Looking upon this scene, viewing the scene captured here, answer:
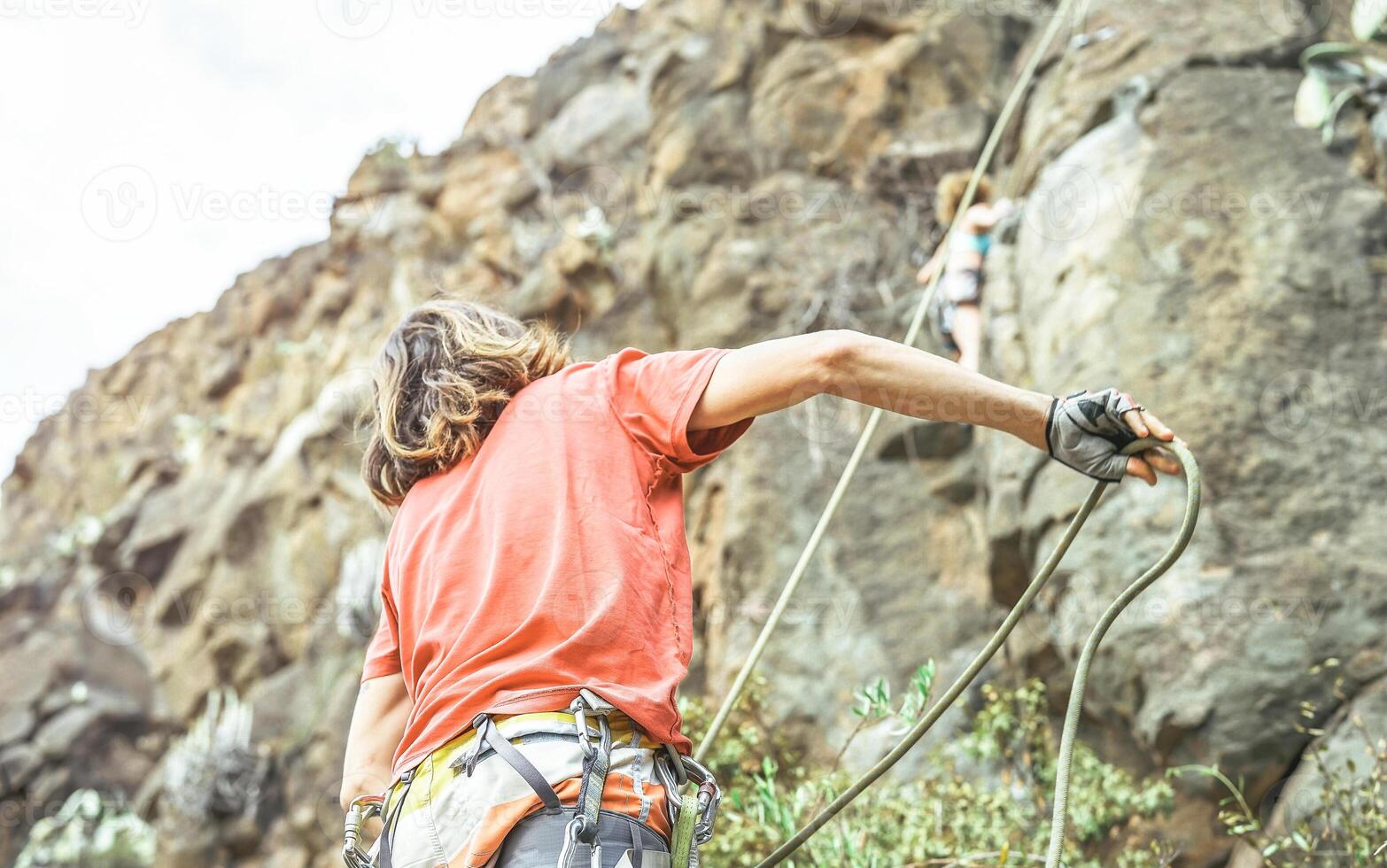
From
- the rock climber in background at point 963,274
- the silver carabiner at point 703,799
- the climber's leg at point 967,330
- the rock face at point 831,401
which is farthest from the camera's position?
the rock climber in background at point 963,274

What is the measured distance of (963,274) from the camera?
6547 millimetres

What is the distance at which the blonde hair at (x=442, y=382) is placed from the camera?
2.13 metres

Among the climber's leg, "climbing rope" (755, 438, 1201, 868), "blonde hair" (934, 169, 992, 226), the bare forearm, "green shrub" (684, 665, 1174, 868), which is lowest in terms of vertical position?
"green shrub" (684, 665, 1174, 868)

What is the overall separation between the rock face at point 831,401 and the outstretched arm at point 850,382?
3.13ft

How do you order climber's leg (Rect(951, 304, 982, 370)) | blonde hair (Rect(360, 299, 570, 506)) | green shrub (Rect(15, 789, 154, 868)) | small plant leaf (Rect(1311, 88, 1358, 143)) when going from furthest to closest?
green shrub (Rect(15, 789, 154, 868)), climber's leg (Rect(951, 304, 982, 370)), small plant leaf (Rect(1311, 88, 1358, 143)), blonde hair (Rect(360, 299, 570, 506))

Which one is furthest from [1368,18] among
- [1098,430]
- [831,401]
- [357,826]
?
[357,826]

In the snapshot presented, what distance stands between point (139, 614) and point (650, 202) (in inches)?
342

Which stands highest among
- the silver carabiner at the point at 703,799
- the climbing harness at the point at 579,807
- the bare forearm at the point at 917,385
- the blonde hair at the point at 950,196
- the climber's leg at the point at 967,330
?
the bare forearm at the point at 917,385

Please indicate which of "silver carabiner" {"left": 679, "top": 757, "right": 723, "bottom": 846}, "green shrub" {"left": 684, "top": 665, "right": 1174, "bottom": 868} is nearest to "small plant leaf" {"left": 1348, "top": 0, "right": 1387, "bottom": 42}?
"green shrub" {"left": 684, "top": 665, "right": 1174, "bottom": 868}

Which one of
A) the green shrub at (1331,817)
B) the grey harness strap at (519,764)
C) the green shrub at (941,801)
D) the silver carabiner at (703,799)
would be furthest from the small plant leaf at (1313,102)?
the grey harness strap at (519,764)

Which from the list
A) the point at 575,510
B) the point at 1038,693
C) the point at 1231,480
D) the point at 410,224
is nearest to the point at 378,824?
the point at 1038,693

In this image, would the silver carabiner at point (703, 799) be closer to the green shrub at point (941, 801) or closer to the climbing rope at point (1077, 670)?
the climbing rope at point (1077, 670)

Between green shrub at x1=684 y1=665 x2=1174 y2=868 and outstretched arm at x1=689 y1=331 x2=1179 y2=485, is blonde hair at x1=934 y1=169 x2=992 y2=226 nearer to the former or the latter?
green shrub at x1=684 y1=665 x2=1174 y2=868

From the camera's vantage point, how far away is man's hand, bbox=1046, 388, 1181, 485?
206cm
